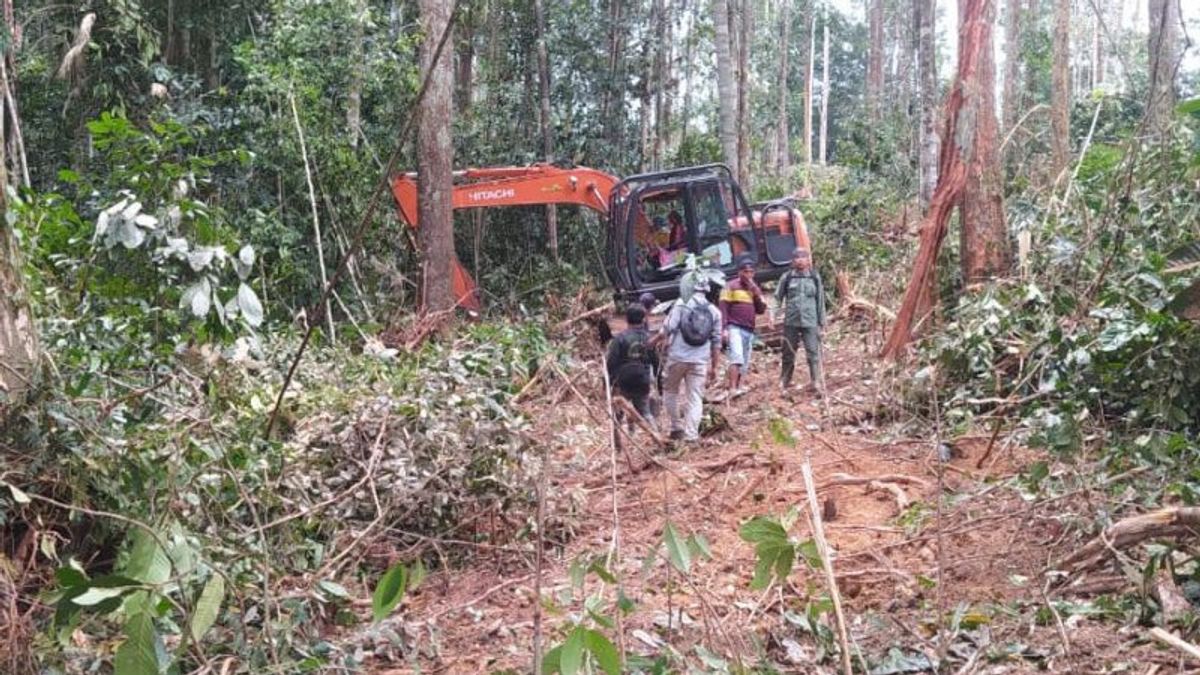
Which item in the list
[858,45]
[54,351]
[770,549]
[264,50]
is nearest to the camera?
[770,549]

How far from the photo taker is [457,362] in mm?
7074

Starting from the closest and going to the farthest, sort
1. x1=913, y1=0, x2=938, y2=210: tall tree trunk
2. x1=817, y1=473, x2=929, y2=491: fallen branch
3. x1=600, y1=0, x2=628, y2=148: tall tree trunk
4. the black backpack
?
x1=817, y1=473, x2=929, y2=491: fallen branch → the black backpack → x1=913, y1=0, x2=938, y2=210: tall tree trunk → x1=600, y1=0, x2=628, y2=148: tall tree trunk

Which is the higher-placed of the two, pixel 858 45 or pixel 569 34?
pixel 858 45

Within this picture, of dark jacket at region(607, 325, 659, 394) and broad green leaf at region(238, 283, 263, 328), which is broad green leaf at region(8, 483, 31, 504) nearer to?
broad green leaf at region(238, 283, 263, 328)

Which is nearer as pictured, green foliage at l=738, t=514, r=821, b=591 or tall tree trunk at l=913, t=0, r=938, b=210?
green foliage at l=738, t=514, r=821, b=591

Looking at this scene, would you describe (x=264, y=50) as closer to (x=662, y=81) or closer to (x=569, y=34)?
(x=569, y=34)

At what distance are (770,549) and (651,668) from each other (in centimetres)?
78

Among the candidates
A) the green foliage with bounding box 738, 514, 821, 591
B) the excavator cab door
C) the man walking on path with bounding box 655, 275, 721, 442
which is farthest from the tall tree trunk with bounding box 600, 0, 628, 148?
the green foliage with bounding box 738, 514, 821, 591

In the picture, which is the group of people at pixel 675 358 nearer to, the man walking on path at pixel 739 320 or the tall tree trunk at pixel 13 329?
the man walking on path at pixel 739 320

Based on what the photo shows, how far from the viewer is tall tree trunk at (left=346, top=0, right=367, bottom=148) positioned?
13.9 metres

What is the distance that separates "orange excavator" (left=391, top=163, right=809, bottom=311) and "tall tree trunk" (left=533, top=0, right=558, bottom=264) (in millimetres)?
3222

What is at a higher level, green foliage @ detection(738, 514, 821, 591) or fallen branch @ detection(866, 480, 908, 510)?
green foliage @ detection(738, 514, 821, 591)

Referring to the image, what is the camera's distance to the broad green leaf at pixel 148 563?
2439 millimetres

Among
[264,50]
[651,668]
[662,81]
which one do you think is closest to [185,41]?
[264,50]
